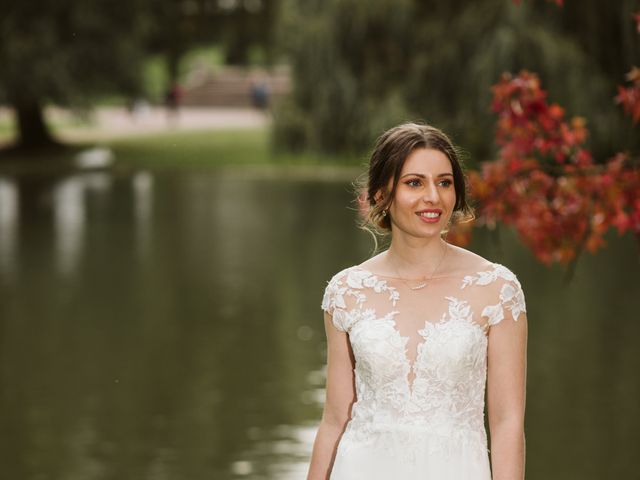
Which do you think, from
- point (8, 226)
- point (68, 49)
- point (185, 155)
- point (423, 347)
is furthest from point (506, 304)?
point (185, 155)

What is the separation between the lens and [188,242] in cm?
1852

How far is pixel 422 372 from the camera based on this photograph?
2.77 m

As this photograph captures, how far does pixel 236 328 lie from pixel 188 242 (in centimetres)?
601

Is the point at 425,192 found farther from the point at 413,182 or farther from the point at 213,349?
the point at 213,349

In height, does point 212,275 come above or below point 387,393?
below

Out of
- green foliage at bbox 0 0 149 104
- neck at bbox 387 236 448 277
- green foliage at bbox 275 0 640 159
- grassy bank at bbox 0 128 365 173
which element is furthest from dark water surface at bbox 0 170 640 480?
green foliage at bbox 0 0 149 104

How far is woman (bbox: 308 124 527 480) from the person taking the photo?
275cm

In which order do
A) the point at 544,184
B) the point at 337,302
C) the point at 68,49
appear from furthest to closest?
the point at 68,49
the point at 544,184
the point at 337,302

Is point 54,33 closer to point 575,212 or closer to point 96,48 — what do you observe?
point 96,48

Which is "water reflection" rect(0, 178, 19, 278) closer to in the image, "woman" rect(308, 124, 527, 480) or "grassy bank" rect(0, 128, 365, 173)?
"grassy bank" rect(0, 128, 365, 173)

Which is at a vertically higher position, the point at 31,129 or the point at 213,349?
the point at 213,349

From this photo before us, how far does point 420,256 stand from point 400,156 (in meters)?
0.21

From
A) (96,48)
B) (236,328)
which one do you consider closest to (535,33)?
(236,328)

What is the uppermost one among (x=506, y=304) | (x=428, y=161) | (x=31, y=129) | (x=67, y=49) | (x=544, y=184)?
(x=428, y=161)
